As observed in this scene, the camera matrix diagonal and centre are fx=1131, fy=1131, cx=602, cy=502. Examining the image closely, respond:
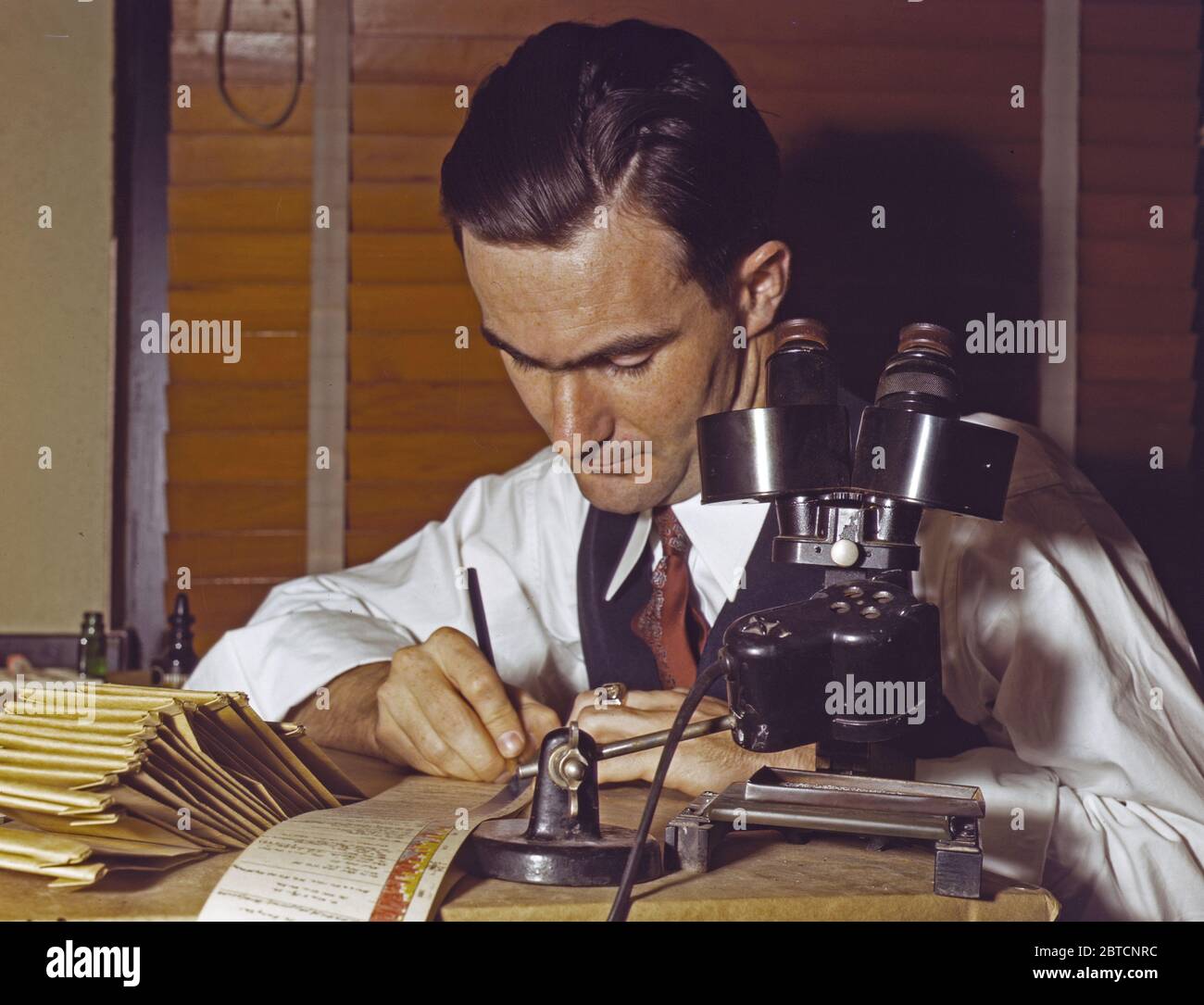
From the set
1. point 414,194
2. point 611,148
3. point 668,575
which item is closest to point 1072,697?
point 668,575

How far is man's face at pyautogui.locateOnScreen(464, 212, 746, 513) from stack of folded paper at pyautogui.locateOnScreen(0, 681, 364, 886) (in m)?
0.69

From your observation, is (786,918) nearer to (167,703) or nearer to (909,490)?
(909,490)

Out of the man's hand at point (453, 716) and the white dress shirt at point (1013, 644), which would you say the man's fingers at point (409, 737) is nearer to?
the man's hand at point (453, 716)

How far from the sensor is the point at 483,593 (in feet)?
6.59

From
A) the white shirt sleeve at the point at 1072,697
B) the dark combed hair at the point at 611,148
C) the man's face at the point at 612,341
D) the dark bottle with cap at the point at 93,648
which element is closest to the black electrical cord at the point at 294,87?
the dark combed hair at the point at 611,148

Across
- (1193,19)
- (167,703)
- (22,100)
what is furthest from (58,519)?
(1193,19)

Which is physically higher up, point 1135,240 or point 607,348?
point 1135,240

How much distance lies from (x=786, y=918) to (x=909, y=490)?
34cm

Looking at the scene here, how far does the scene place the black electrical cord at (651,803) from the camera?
0.76 meters

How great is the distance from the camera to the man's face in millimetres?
1519

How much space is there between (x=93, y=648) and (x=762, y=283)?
1478 millimetres

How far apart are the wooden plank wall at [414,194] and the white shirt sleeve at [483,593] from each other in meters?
0.29

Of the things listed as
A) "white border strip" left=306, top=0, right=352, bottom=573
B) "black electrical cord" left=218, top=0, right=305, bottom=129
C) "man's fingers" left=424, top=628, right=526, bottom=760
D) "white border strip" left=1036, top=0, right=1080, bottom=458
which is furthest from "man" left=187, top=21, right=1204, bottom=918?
"black electrical cord" left=218, top=0, right=305, bottom=129

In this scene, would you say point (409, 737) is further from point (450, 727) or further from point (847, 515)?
point (847, 515)
